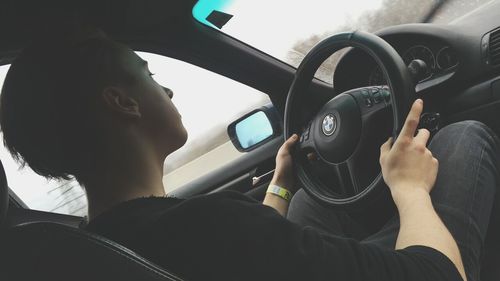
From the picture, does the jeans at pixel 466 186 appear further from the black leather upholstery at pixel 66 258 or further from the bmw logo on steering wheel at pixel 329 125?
the black leather upholstery at pixel 66 258

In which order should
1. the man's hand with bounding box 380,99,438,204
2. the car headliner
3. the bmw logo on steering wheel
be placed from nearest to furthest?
the man's hand with bounding box 380,99,438,204, the bmw logo on steering wheel, the car headliner

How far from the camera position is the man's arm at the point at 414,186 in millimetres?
1222

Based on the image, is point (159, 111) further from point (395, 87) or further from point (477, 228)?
point (477, 228)

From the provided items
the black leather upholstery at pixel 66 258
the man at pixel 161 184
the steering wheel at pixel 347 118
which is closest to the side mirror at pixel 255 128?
the steering wheel at pixel 347 118

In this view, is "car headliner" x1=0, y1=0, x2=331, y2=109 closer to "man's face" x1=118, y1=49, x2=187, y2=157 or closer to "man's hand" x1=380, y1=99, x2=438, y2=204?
"man's face" x1=118, y1=49, x2=187, y2=157

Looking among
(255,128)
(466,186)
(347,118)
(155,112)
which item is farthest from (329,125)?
(255,128)

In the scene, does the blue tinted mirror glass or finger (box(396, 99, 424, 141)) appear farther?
the blue tinted mirror glass

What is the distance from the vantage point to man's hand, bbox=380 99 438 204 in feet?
4.45

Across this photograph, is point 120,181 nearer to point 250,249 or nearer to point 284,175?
point 250,249

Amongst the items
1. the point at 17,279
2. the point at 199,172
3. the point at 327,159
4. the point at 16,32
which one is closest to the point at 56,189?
the point at 199,172

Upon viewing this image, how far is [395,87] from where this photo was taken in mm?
1466

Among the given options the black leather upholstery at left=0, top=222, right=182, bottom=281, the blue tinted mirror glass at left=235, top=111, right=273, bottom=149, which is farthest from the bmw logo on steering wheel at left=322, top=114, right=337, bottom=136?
the black leather upholstery at left=0, top=222, right=182, bottom=281

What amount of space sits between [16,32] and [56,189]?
95 centimetres

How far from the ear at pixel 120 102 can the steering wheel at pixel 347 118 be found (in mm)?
602
